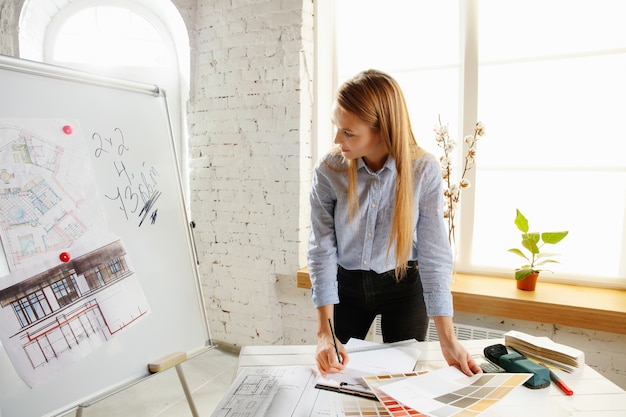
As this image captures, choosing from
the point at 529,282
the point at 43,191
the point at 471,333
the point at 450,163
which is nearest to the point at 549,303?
the point at 529,282

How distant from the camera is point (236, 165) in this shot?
8.32 feet

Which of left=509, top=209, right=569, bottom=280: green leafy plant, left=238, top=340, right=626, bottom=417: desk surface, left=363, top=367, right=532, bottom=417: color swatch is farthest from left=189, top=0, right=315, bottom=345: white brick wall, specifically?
left=363, top=367, right=532, bottom=417: color swatch

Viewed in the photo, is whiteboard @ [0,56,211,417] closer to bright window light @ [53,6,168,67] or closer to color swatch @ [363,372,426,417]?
color swatch @ [363,372,426,417]

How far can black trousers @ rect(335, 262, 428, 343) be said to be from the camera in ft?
4.56

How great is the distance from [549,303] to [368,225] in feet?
3.50

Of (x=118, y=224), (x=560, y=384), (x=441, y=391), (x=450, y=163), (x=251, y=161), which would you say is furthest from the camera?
(x=251, y=161)

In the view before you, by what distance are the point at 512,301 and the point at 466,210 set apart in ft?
1.86

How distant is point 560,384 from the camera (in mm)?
1023

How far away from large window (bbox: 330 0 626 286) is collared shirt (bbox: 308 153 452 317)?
1.11 m

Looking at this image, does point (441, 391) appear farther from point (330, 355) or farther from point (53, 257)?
Answer: point (53, 257)

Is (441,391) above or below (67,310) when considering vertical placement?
below

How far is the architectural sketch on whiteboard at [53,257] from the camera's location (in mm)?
1059

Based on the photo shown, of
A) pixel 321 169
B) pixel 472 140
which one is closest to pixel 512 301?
pixel 472 140

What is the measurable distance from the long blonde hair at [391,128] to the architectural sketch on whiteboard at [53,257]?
2.53 feet
